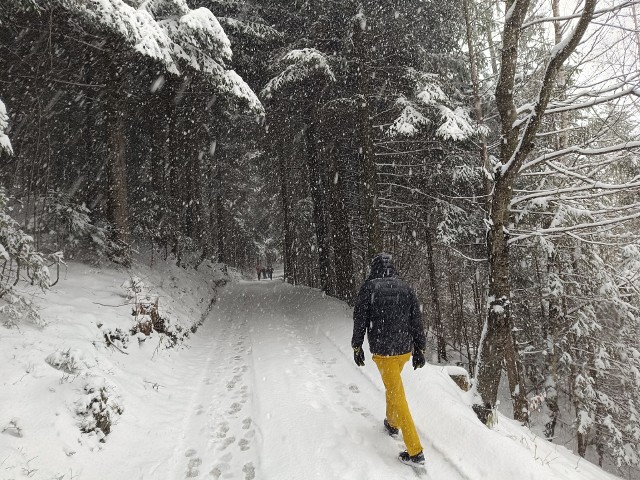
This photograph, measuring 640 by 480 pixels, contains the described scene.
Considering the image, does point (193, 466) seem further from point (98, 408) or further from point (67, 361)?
point (67, 361)

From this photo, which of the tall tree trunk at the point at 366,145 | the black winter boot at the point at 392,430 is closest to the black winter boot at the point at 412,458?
the black winter boot at the point at 392,430

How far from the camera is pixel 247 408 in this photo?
17.9ft

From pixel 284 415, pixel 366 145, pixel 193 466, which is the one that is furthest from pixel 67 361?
pixel 366 145

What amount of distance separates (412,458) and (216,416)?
2862 mm

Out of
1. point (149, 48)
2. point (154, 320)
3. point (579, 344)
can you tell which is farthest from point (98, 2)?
point (579, 344)

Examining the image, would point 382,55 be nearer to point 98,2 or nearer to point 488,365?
point 98,2

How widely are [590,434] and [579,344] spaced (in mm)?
5085

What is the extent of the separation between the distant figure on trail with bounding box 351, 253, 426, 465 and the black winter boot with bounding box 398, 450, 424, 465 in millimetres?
59

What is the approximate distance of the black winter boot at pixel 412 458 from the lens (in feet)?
12.4

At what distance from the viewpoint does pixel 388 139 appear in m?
12.2

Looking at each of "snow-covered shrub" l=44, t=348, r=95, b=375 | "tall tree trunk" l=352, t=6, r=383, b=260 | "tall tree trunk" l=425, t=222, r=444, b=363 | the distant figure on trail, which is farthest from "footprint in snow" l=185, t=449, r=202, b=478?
"tall tree trunk" l=425, t=222, r=444, b=363

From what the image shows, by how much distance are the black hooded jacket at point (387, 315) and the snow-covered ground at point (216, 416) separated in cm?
116

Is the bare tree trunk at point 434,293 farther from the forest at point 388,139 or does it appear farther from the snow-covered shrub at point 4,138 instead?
the snow-covered shrub at point 4,138

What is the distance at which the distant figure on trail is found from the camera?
417 cm
